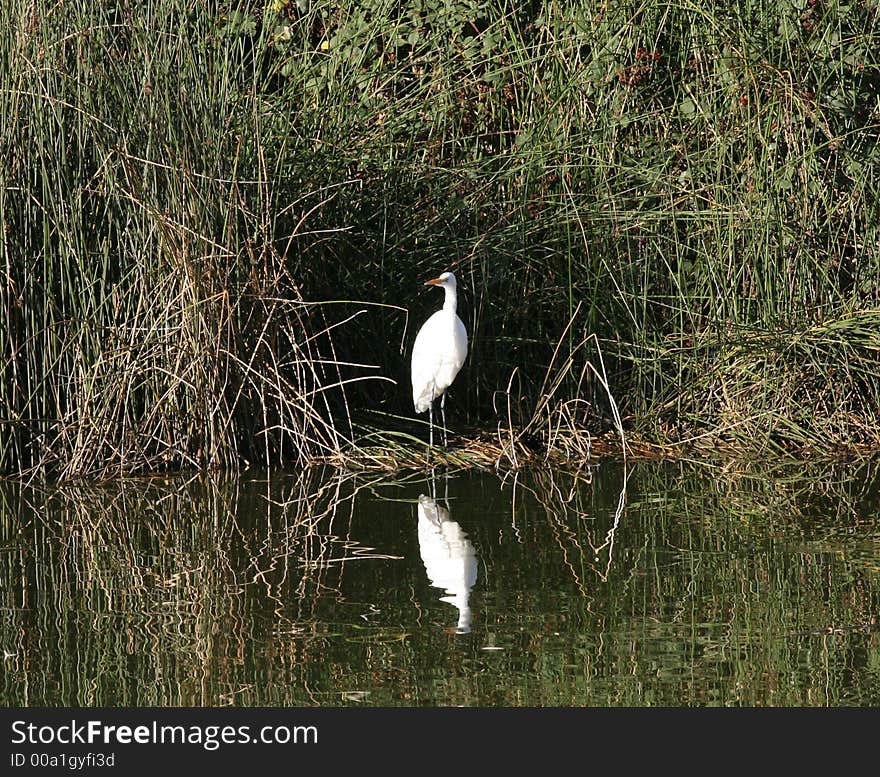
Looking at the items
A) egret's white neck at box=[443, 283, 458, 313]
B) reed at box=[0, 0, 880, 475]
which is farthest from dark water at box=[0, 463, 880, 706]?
egret's white neck at box=[443, 283, 458, 313]

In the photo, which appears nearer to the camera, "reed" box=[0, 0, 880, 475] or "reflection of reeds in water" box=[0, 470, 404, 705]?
"reflection of reeds in water" box=[0, 470, 404, 705]

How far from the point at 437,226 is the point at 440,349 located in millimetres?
792

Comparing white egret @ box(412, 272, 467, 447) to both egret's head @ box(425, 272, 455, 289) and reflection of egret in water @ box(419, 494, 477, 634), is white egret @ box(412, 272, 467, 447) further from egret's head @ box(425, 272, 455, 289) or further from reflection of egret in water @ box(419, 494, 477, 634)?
Answer: reflection of egret in water @ box(419, 494, 477, 634)

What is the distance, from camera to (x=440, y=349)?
19.4 feet

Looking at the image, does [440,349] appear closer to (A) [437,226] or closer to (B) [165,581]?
(A) [437,226]

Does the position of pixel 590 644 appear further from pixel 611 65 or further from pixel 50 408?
pixel 611 65

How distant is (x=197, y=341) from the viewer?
A: 220 inches

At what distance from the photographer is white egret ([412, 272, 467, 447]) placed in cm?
590

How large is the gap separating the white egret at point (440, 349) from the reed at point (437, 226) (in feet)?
0.95

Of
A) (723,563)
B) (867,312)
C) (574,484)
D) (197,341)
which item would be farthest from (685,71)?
(723,563)

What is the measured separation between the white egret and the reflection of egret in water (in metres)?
0.87

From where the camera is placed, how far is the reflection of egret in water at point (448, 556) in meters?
3.91

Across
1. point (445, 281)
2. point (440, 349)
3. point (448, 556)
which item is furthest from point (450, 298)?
point (448, 556)

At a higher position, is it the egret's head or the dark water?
the egret's head
